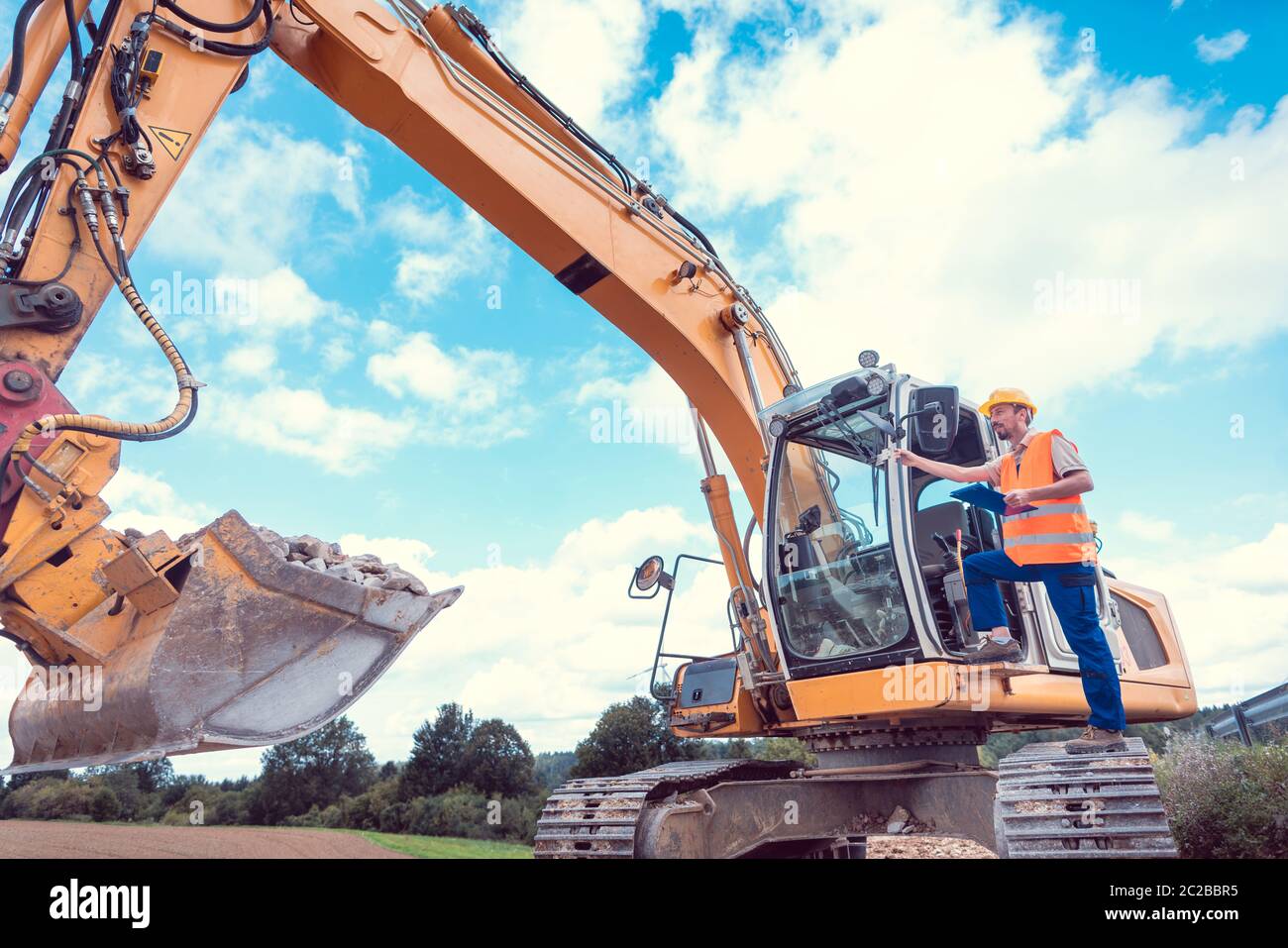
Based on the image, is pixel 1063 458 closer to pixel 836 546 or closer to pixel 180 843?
pixel 836 546

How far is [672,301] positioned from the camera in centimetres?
653

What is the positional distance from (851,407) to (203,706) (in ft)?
12.1

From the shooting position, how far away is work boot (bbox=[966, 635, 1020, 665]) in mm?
4570

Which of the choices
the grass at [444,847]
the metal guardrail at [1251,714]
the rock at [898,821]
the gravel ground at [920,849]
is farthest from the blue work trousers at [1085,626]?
the grass at [444,847]

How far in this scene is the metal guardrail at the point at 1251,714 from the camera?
9.16 meters

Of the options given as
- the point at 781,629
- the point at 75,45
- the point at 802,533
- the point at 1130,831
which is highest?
the point at 75,45

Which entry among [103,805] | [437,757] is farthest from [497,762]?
[103,805]

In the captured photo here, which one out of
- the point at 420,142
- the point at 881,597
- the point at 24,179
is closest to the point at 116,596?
the point at 24,179

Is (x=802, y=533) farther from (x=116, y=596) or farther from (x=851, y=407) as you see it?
(x=116, y=596)

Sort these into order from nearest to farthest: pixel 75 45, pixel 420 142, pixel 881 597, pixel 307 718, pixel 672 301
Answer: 1. pixel 307 718
2. pixel 75 45
3. pixel 881 597
4. pixel 420 142
5. pixel 672 301

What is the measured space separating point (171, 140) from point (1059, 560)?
15.9 ft

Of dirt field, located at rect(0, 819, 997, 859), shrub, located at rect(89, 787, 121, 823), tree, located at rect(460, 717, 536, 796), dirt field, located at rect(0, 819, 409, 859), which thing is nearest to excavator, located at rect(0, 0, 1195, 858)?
dirt field, located at rect(0, 819, 997, 859)

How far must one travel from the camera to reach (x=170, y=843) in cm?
976

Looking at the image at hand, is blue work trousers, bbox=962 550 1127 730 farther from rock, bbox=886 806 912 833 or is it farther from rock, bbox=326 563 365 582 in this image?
rock, bbox=326 563 365 582
